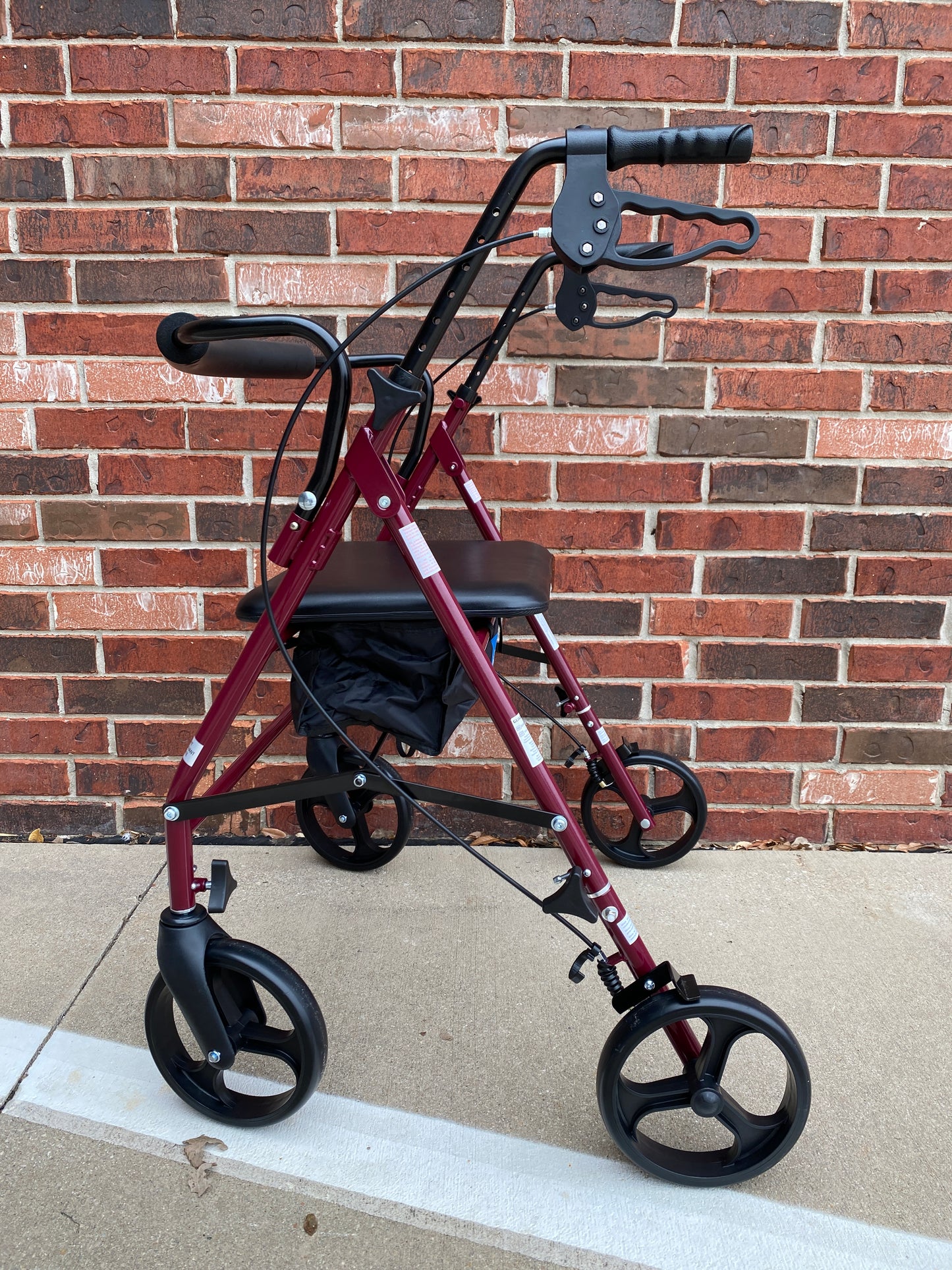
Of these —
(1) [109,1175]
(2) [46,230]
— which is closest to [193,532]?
(2) [46,230]

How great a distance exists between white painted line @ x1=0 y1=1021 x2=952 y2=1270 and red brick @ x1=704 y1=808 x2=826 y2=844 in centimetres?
104

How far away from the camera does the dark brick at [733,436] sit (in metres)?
2.00

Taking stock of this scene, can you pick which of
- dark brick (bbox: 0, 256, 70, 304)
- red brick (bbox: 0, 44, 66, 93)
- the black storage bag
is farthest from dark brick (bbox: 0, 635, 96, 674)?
red brick (bbox: 0, 44, 66, 93)

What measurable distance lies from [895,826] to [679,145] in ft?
5.78

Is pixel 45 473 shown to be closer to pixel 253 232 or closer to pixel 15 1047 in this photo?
pixel 253 232

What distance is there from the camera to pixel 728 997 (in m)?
1.18

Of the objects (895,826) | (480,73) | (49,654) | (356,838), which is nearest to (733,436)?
(480,73)

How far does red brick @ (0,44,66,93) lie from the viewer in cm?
186

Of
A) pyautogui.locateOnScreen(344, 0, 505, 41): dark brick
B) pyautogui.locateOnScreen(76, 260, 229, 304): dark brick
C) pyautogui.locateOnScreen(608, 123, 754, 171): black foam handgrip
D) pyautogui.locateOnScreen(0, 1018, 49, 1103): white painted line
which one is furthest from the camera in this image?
pyautogui.locateOnScreen(76, 260, 229, 304): dark brick

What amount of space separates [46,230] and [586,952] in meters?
1.88

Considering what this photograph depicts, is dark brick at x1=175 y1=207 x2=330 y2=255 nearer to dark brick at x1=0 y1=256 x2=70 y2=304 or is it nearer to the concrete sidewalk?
dark brick at x1=0 y1=256 x2=70 y2=304

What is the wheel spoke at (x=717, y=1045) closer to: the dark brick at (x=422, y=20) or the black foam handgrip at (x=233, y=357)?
the black foam handgrip at (x=233, y=357)

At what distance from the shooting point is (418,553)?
118 centimetres

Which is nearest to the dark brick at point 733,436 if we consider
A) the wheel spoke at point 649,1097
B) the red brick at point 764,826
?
the red brick at point 764,826
